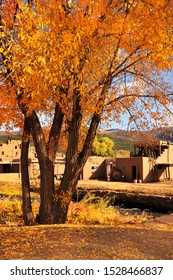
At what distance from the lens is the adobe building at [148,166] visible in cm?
3441

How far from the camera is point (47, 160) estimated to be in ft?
30.7

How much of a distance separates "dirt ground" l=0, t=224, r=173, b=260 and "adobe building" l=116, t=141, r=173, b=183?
87.4 feet

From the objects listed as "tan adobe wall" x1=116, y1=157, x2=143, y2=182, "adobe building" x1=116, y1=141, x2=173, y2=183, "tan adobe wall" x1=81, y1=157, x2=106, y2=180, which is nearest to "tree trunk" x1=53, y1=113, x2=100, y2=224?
"adobe building" x1=116, y1=141, x2=173, y2=183

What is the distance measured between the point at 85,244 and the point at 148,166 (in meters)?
29.3

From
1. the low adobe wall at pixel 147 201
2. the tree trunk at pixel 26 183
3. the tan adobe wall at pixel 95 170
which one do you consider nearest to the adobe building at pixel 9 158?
the tan adobe wall at pixel 95 170

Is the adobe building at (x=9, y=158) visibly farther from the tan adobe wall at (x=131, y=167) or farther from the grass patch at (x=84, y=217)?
the grass patch at (x=84, y=217)

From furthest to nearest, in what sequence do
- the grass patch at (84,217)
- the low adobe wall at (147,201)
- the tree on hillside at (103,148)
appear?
the tree on hillside at (103,148) < the low adobe wall at (147,201) < the grass patch at (84,217)

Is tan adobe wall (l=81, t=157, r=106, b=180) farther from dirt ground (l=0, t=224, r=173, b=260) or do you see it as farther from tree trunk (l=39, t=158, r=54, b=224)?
dirt ground (l=0, t=224, r=173, b=260)

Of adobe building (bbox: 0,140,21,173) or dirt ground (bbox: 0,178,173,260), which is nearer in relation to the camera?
dirt ground (bbox: 0,178,173,260)

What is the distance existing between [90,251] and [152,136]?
18.3 ft

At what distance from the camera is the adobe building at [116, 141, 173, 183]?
34.4 meters

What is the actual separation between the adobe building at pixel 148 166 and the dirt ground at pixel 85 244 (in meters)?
26.6
